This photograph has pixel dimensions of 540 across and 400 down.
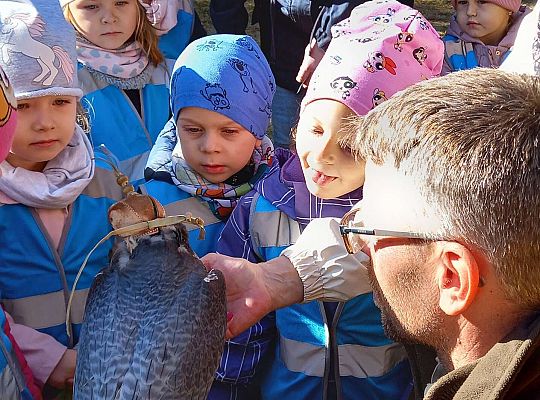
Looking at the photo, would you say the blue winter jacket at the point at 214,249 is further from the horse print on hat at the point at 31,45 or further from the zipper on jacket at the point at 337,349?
the horse print on hat at the point at 31,45

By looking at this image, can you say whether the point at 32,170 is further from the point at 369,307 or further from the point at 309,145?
the point at 369,307

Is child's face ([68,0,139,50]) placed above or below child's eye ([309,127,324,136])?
below

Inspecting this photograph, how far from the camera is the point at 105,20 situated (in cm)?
399

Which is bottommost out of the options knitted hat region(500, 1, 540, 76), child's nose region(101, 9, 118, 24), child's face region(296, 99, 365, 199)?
child's nose region(101, 9, 118, 24)

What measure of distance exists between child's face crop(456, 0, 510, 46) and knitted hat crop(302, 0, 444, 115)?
92.1 inches

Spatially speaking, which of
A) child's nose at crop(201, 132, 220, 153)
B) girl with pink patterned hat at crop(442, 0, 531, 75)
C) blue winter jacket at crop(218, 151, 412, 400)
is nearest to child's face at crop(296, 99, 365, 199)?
blue winter jacket at crop(218, 151, 412, 400)

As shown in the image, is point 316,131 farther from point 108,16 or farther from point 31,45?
point 108,16

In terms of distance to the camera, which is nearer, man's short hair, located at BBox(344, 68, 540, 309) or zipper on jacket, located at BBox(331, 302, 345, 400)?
man's short hair, located at BBox(344, 68, 540, 309)

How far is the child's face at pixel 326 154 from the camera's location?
2.68 meters

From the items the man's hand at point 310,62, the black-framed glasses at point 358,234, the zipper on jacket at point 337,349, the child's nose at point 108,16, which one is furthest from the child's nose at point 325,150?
the child's nose at point 108,16

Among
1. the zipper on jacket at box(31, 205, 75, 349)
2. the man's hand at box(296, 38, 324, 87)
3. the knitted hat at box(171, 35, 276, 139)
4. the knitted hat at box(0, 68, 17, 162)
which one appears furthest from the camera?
the man's hand at box(296, 38, 324, 87)

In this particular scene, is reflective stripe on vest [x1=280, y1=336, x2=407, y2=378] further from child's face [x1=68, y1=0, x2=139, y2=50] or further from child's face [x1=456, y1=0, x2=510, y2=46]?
child's face [x1=456, y1=0, x2=510, y2=46]

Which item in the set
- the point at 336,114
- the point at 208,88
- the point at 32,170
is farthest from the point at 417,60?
the point at 32,170

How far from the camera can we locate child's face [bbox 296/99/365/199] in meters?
2.68
